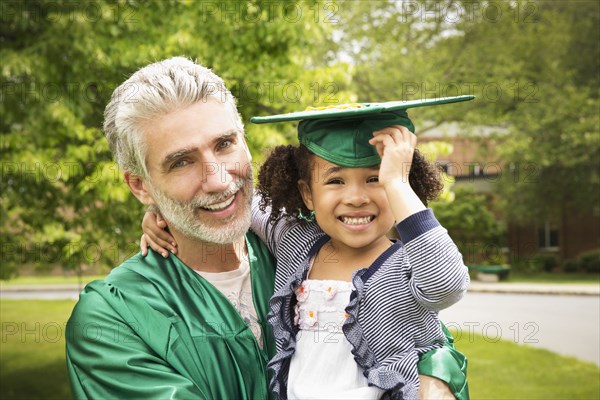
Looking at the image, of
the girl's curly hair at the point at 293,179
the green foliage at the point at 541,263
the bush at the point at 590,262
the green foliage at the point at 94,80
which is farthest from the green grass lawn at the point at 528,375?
the green foliage at the point at 541,263

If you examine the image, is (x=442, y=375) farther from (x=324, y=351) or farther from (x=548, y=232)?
(x=548, y=232)

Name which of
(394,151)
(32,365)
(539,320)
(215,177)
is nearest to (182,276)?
(215,177)

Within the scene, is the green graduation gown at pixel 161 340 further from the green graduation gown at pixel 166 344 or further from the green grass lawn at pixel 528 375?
the green grass lawn at pixel 528 375

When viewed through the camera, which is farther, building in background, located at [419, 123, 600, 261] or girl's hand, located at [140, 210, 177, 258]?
building in background, located at [419, 123, 600, 261]

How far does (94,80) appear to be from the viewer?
6977 millimetres

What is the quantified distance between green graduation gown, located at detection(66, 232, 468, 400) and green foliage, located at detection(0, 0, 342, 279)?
13.7 feet

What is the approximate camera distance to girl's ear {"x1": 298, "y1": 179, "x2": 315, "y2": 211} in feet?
8.63

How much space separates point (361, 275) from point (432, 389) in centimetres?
41

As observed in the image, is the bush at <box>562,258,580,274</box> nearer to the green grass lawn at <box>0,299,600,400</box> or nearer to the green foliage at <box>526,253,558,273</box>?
the green foliage at <box>526,253,558,273</box>

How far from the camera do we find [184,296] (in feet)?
8.02

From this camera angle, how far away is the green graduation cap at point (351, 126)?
2330 mm

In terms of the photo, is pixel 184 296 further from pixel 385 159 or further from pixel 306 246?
pixel 385 159

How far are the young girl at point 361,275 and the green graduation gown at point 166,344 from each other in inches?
3.7

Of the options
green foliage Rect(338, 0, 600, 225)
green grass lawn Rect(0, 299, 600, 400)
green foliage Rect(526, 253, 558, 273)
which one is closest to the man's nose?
green grass lawn Rect(0, 299, 600, 400)
